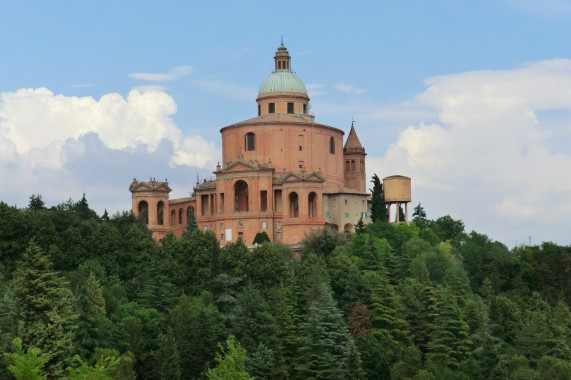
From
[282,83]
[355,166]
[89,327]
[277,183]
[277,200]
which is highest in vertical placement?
[282,83]

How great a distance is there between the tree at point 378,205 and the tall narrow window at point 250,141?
1030cm

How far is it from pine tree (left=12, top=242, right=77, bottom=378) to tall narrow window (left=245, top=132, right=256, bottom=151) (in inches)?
1836

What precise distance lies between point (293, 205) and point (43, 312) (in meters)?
45.7

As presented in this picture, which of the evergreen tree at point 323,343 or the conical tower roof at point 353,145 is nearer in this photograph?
the evergreen tree at point 323,343

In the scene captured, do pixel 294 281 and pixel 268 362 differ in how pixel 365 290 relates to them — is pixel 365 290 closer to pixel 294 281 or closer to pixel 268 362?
pixel 294 281

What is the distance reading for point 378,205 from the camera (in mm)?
104312

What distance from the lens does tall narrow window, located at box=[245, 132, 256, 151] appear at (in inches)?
4178

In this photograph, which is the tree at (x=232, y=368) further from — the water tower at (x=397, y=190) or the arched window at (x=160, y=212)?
the water tower at (x=397, y=190)

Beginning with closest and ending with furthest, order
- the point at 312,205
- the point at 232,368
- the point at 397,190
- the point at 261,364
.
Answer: the point at 232,368
the point at 261,364
the point at 312,205
the point at 397,190

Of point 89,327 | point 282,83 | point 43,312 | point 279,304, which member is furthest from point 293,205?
point 43,312

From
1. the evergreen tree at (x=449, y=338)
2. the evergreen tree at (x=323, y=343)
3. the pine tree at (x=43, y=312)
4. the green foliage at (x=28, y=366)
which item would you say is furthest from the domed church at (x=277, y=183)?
the green foliage at (x=28, y=366)

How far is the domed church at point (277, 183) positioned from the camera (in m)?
101

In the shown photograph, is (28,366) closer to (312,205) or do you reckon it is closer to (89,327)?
(89,327)

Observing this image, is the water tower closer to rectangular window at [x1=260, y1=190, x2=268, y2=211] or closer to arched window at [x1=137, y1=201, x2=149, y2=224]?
rectangular window at [x1=260, y1=190, x2=268, y2=211]
